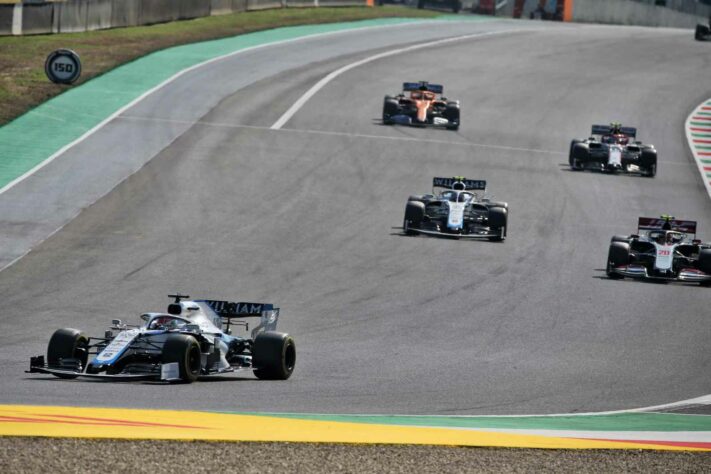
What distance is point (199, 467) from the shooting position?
11.8 meters

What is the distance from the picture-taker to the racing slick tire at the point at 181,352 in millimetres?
15734

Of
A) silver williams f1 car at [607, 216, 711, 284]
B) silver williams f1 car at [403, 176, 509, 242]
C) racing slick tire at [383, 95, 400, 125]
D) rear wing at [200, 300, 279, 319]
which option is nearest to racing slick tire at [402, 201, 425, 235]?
silver williams f1 car at [403, 176, 509, 242]

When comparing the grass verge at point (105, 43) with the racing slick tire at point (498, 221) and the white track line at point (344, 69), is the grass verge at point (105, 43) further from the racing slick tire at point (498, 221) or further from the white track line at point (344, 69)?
the racing slick tire at point (498, 221)

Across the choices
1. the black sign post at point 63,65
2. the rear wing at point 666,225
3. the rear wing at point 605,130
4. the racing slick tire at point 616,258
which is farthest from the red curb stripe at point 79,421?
the black sign post at point 63,65

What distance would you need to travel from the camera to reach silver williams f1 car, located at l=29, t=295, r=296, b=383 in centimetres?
1593

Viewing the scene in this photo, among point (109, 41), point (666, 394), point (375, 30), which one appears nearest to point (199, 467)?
point (666, 394)

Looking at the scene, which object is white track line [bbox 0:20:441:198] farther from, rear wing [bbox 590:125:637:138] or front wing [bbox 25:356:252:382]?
front wing [bbox 25:356:252:382]

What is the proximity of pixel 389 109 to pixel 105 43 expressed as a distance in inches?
495

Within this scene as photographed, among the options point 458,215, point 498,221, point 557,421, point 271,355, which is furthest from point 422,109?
point 557,421

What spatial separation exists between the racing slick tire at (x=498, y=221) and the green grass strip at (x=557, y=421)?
15135 mm

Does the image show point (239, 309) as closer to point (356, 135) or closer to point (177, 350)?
point (177, 350)

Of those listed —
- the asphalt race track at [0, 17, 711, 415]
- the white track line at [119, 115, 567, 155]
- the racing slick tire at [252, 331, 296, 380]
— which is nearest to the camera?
the racing slick tire at [252, 331, 296, 380]

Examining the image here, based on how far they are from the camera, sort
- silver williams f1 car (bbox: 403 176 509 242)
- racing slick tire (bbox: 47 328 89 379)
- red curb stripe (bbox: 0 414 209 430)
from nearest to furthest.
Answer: red curb stripe (bbox: 0 414 209 430)
racing slick tire (bbox: 47 328 89 379)
silver williams f1 car (bbox: 403 176 509 242)

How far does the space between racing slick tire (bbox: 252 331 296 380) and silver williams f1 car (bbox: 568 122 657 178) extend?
81.9 ft
